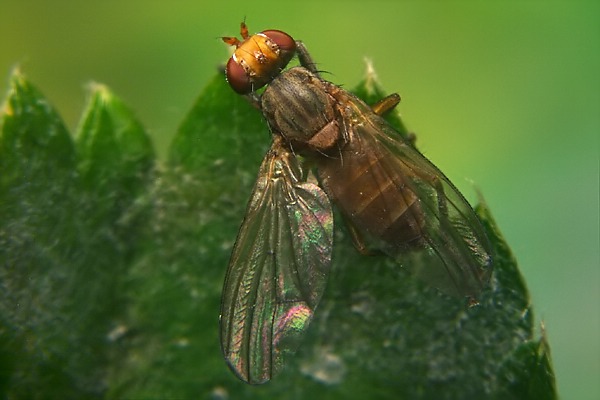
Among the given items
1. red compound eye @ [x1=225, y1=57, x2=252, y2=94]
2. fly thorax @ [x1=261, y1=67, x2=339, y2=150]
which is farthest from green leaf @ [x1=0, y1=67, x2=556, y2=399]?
fly thorax @ [x1=261, y1=67, x2=339, y2=150]

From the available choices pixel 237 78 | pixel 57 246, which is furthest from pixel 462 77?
pixel 57 246

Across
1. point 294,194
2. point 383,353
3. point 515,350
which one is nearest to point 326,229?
point 294,194

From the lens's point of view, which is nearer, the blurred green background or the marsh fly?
the marsh fly

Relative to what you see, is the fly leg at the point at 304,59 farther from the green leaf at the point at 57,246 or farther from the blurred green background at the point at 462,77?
the green leaf at the point at 57,246

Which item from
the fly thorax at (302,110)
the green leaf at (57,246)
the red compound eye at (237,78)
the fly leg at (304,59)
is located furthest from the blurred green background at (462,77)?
the green leaf at (57,246)

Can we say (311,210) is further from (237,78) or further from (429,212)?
(237,78)

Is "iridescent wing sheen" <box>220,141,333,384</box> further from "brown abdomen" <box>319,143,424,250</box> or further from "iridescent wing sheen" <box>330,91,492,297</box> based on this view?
"iridescent wing sheen" <box>330,91,492,297</box>
